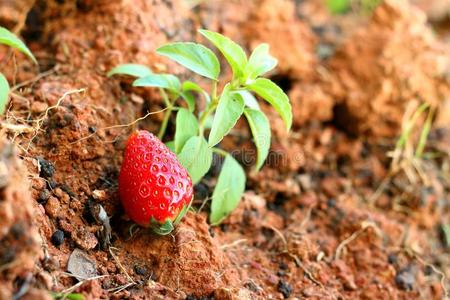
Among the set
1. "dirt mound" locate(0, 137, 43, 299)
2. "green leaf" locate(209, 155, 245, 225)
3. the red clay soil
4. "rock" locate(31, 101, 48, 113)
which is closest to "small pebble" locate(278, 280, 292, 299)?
the red clay soil

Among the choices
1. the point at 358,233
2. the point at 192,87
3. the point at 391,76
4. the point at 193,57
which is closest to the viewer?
the point at 193,57

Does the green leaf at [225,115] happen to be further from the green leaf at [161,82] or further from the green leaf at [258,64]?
the green leaf at [161,82]

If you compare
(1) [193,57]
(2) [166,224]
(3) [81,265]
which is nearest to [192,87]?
(1) [193,57]

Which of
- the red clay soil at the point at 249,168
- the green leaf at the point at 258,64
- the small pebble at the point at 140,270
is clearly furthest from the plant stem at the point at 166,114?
the small pebble at the point at 140,270

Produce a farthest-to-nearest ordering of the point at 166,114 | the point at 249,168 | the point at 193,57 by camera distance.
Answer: the point at 249,168 → the point at 166,114 → the point at 193,57

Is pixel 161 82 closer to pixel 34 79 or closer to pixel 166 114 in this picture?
pixel 166 114

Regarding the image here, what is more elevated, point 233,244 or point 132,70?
point 132,70

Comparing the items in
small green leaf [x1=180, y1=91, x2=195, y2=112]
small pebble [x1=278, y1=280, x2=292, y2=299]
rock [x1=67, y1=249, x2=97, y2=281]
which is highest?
small green leaf [x1=180, y1=91, x2=195, y2=112]

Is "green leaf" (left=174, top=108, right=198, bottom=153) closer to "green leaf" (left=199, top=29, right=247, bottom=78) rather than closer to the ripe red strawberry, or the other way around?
the ripe red strawberry
